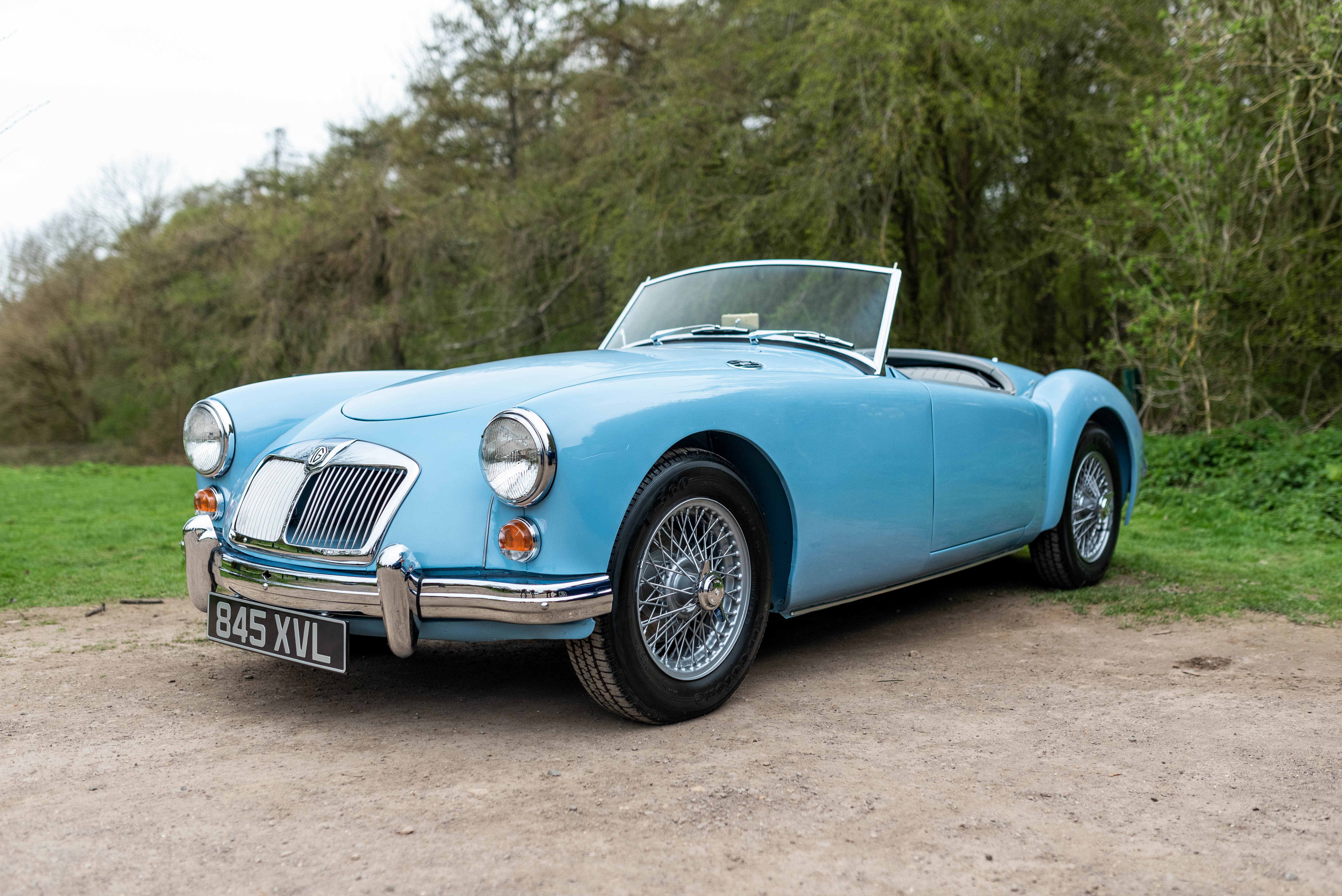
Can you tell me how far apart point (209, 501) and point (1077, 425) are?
365 cm

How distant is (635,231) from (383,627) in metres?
9.51

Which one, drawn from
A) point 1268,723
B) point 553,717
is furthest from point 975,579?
point 553,717

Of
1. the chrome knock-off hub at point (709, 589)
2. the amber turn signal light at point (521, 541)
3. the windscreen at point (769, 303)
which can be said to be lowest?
the chrome knock-off hub at point (709, 589)

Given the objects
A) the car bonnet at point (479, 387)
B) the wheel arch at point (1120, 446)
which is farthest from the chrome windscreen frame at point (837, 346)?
the wheel arch at point (1120, 446)

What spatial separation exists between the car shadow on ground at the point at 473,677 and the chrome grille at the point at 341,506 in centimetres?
57

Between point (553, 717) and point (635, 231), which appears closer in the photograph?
point (553, 717)

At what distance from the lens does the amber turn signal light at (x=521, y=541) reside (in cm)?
269

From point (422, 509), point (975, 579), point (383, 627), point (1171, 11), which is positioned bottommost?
point (975, 579)

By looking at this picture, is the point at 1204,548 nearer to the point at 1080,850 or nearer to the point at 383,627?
the point at 1080,850

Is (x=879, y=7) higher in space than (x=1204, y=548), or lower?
higher

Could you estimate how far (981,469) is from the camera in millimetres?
4109

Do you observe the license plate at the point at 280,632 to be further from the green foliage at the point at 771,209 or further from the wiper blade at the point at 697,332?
the green foliage at the point at 771,209

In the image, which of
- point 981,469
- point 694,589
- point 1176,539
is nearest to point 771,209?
point 1176,539

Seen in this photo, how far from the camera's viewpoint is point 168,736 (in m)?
→ 2.92
